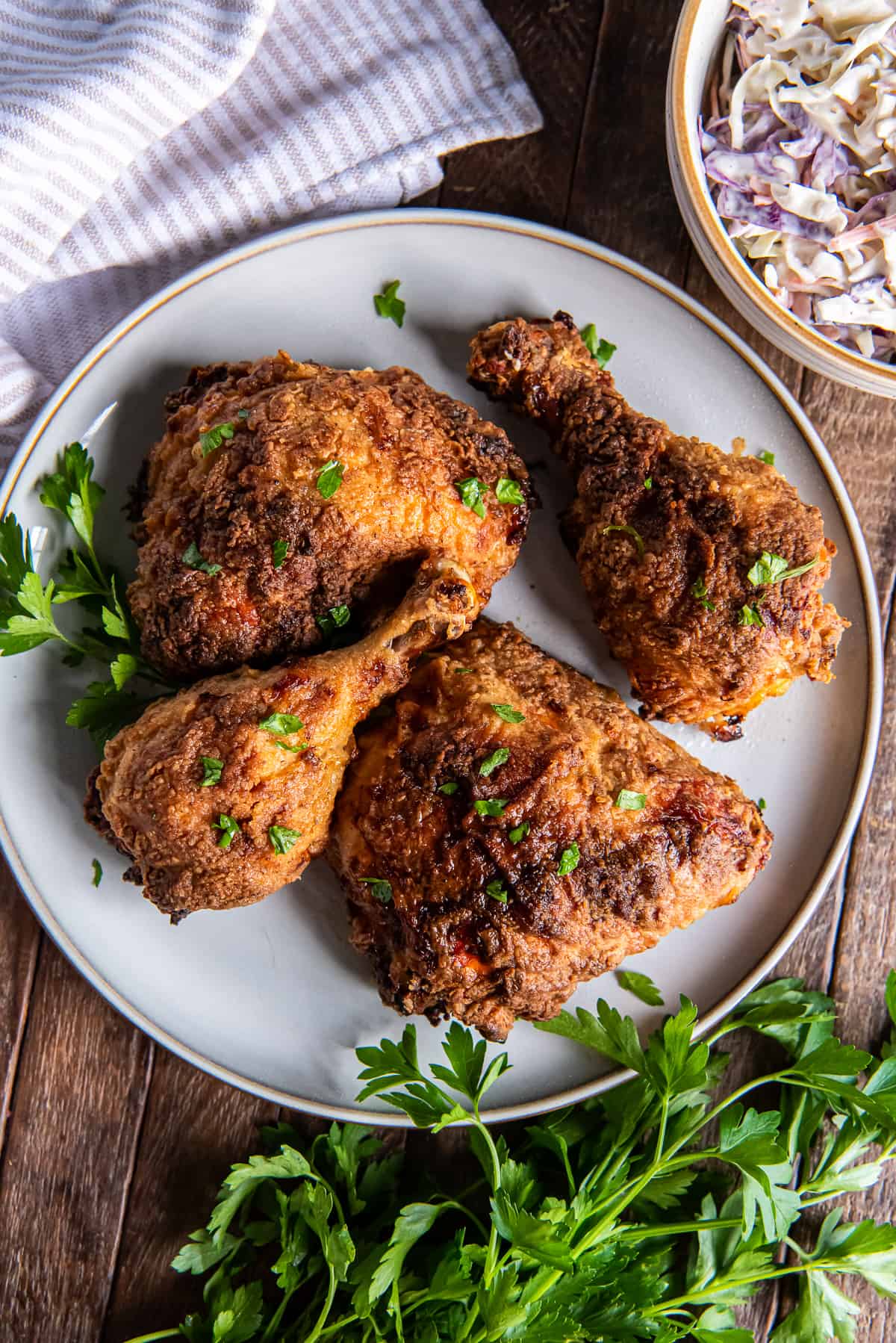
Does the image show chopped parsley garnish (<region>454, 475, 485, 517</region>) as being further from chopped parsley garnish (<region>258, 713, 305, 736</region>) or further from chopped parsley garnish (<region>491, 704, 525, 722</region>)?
chopped parsley garnish (<region>258, 713, 305, 736</region>)

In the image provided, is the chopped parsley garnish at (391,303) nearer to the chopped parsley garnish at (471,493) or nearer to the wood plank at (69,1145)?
the chopped parsley garnish at (471,493)

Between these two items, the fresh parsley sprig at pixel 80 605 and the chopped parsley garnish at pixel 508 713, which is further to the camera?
the fresh parsley sprig at pixel 80 605

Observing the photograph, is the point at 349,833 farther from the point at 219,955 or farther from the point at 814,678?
the point at 814,678

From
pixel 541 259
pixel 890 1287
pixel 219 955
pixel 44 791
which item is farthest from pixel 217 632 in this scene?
pixel 890 1287

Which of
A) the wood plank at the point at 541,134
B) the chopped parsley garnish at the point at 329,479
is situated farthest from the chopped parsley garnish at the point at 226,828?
the wood plank at the point at 541,134

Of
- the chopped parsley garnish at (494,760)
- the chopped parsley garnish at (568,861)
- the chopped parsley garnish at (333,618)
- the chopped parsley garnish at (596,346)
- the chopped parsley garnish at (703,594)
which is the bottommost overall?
the chopped parsley garnish at (568,861)

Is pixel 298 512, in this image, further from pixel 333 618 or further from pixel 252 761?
pixel 252 761
